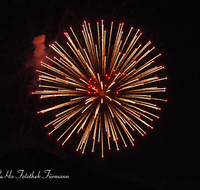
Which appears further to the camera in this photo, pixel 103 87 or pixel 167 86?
pixel 167 86

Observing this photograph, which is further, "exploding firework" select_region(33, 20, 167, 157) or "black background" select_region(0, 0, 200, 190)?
"black background" select_region(0, 0, 200, 190)

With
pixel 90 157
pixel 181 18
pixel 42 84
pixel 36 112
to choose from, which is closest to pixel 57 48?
pixel 42 84

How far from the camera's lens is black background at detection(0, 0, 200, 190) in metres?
7.80

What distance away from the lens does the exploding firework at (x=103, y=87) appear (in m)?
7.13

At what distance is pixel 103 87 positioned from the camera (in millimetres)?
7203

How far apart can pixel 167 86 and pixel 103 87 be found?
2692mm

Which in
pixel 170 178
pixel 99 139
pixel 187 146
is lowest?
pixel 170 178

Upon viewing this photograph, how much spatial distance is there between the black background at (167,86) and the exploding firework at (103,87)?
52 cm

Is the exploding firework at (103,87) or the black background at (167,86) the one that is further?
the black background at (167,86)

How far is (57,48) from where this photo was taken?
7.70 metres

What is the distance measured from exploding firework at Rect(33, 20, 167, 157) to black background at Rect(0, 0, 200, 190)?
1.70ft

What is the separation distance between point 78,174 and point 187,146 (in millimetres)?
4519

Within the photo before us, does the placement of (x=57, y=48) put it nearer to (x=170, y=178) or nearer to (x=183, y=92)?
(x=183, y=92)

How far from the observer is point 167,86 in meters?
7.82
